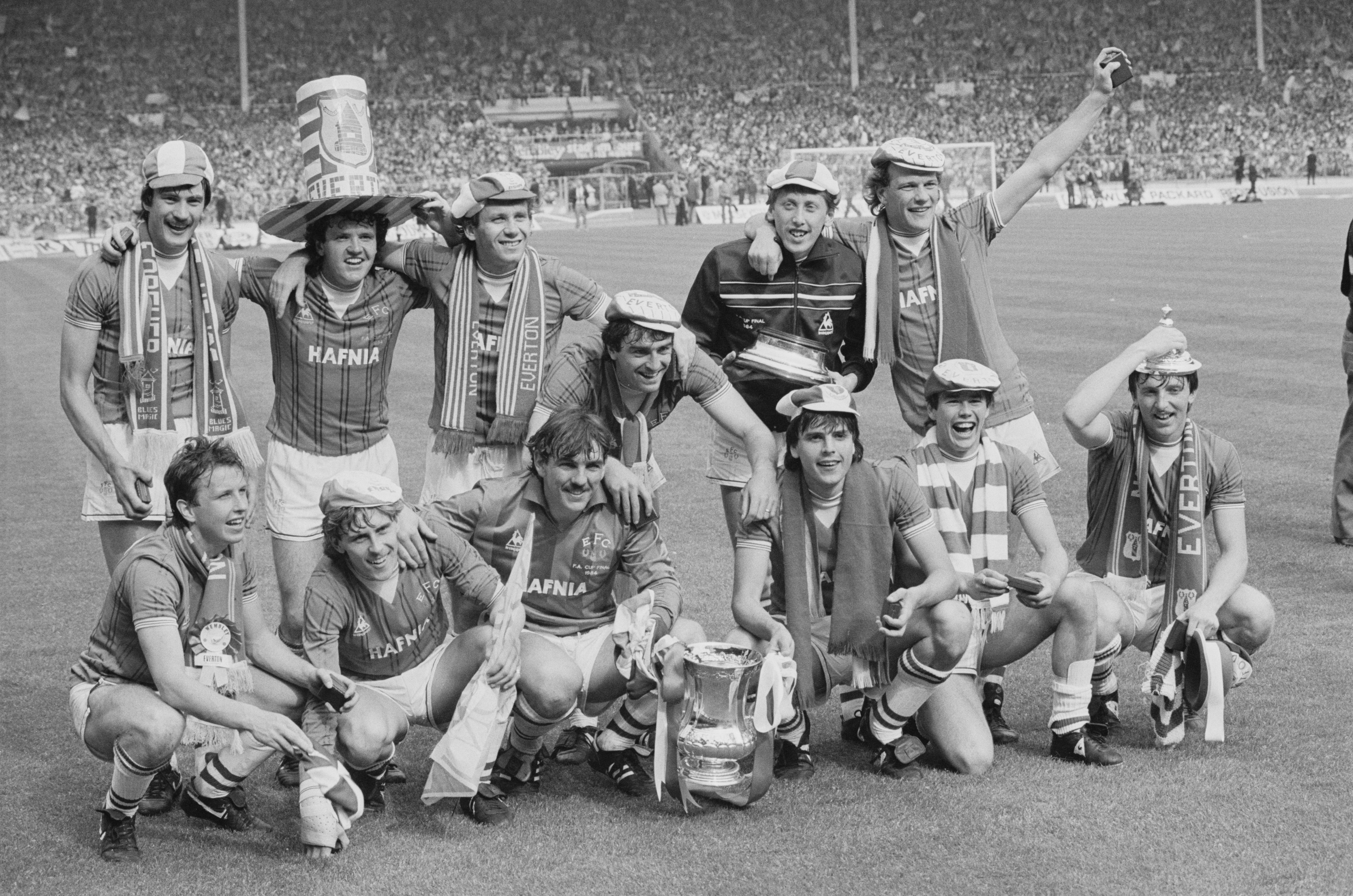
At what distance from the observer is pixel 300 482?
5.45 meters

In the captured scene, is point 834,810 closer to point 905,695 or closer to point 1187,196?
point 905,695

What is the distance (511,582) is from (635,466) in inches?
32.4

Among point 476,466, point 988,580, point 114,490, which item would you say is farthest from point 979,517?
point 114,490

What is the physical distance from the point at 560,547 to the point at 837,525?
3.04 feet

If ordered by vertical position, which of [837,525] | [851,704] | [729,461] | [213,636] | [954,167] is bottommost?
[851,704]

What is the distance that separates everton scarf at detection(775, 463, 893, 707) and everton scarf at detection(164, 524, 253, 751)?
5.79 feet

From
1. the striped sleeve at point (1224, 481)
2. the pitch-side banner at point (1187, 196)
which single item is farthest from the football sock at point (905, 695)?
the pitch-side banner at point (1187, 196)

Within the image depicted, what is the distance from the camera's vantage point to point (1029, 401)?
19.5 feet

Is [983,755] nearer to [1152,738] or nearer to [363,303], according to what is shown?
[1152,738]

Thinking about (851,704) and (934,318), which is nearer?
(851,704)

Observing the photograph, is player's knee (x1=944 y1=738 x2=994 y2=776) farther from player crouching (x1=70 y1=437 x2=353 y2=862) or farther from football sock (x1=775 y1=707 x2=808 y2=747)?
player crouching (x1=70 y1=437 x2=353 y2=862)

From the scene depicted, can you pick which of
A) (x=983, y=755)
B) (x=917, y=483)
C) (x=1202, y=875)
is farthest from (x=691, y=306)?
(x=1202, y=875)

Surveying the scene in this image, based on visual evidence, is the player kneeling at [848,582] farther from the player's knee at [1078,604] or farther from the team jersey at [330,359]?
the team jersey at [330,359]

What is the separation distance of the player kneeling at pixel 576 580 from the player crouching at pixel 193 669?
2.18 feet
